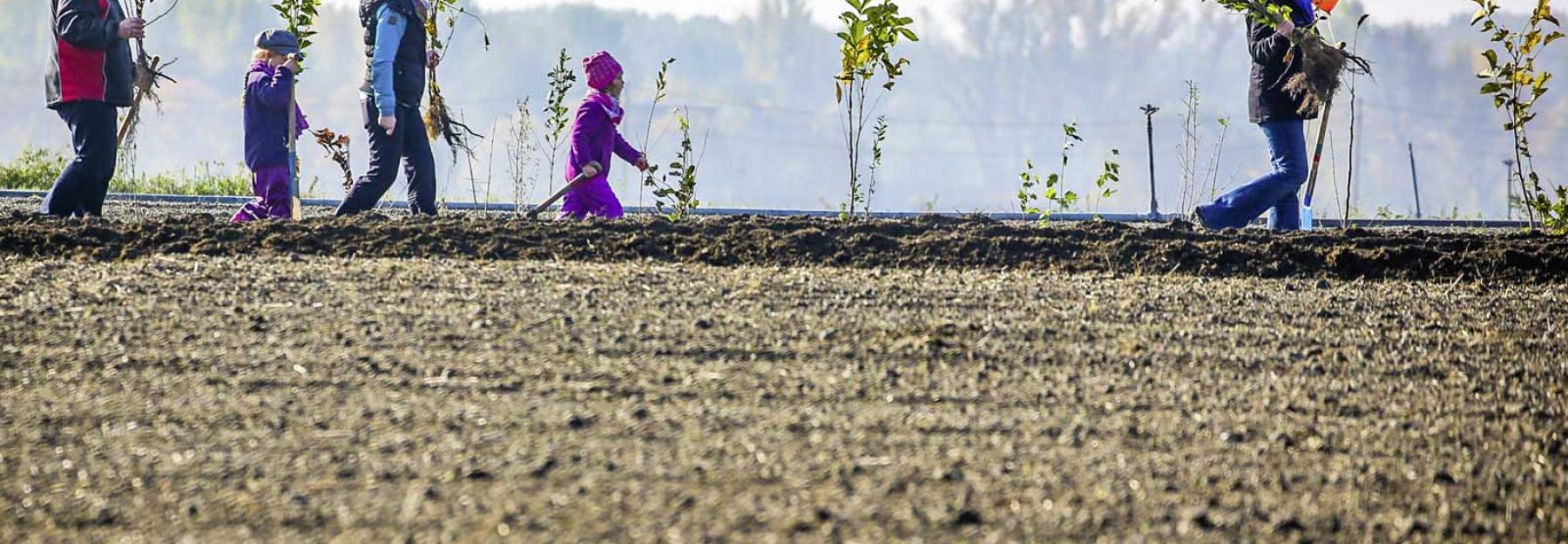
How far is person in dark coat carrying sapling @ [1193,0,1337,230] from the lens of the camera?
334 inches

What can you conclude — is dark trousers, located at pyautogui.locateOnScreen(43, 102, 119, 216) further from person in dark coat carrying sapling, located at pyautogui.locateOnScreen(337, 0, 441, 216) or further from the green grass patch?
the green grass patch

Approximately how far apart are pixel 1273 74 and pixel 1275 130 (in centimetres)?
28

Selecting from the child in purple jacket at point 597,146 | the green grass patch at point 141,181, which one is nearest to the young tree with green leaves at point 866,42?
the child in purple jacket at point 597,146

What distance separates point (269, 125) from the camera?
862 cm

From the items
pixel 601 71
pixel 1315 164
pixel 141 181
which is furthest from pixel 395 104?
pixel 141 181

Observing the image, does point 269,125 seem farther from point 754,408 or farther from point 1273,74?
point 754,408

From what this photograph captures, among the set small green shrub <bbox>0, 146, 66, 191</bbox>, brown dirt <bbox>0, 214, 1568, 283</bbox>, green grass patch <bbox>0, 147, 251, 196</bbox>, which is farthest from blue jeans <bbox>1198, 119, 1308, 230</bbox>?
small green shrub <bbox>0, 146, 66, 191</bbox>

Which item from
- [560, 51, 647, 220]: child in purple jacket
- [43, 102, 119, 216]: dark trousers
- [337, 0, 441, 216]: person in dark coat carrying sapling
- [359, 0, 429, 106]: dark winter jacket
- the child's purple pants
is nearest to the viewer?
[43, 102, 119, 216]: dark trousers

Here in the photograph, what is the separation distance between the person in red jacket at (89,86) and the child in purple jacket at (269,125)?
1.94 ft

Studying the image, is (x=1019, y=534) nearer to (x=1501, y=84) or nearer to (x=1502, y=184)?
(x=1501, y=84)

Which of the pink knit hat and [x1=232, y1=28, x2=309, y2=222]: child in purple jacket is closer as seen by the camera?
[x1=232, y1=28, x2=309, y2=222]: child in purple jacket

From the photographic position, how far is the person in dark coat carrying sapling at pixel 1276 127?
27.8 ft

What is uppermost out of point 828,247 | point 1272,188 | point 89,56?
point 89,56

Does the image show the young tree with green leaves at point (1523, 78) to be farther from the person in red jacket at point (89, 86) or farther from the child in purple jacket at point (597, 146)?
the person in red jacket at point (89, 86)
